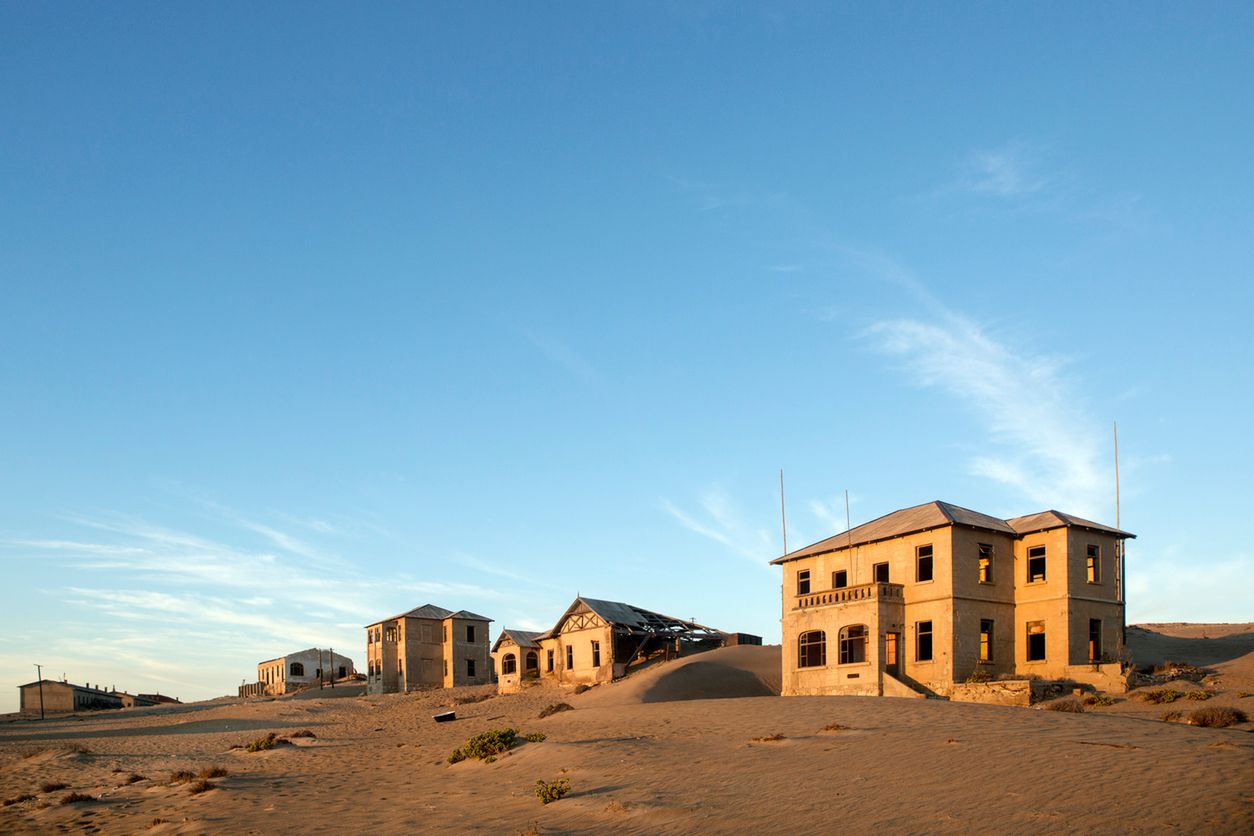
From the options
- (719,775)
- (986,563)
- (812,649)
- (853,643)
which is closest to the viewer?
(719,775)

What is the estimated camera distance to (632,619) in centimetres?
6081

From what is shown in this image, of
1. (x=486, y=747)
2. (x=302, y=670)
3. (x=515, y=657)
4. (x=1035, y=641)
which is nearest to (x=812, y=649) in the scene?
(x=1035, y=641)

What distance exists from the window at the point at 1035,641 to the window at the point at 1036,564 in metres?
1.78

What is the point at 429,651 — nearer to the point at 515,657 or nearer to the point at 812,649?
the point at 515,657

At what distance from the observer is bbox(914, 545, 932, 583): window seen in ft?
136

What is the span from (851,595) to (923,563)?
327cm

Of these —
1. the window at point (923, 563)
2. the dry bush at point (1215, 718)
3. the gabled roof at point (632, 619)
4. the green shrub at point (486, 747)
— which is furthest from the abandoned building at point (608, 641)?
the dry bush at point (1215, 718)

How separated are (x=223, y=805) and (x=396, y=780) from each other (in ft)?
14.7

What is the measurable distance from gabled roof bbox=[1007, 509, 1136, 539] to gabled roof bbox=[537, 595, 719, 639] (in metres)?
24.1

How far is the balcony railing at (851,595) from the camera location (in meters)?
41.5

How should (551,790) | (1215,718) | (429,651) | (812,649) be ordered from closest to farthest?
(551,790) → (1215,718) → (812,649) → (429,651)

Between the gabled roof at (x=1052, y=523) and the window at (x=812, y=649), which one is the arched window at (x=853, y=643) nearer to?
the window at (x=812, y=649)

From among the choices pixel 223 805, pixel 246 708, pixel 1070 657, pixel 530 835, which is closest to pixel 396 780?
pixel 223 805

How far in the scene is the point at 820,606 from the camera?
43.9 m
